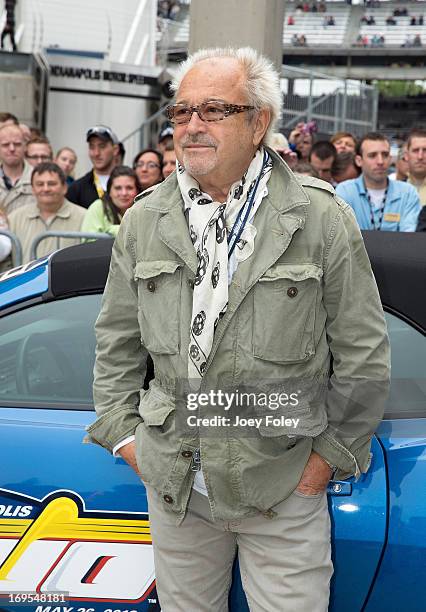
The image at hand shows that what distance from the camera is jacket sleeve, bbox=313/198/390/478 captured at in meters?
2.07

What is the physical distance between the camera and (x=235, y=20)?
19.6ft

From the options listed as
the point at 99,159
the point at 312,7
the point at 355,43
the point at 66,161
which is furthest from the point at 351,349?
the point at 312,7

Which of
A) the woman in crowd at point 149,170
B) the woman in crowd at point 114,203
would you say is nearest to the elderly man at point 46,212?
the woman in crowd at point 114,203

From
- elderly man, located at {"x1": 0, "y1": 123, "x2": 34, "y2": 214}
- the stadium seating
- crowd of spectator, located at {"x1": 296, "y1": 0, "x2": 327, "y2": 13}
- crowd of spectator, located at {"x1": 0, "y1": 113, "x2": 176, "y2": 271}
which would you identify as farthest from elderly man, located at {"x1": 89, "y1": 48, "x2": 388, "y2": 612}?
crowd of spectator, located at {"x1": 296, "y1": 0, "x2": 327, "y2": 13}

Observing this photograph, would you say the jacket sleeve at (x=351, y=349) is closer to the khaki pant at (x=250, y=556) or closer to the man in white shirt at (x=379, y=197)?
the khaki pant at (x=250, y=556)

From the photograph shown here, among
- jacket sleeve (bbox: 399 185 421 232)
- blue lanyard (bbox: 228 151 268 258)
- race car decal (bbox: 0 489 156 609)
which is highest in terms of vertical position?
blue lanyard (bbox: 228 151 268 258)

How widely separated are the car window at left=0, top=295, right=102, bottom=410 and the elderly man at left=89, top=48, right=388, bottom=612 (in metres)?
0.46

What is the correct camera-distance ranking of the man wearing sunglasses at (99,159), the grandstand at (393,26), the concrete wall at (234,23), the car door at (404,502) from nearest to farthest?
the car door at (404,502)
the concrete wall at (234,23)
the man wearing sunglasses at (99,159)
the grandstand at (393,26)

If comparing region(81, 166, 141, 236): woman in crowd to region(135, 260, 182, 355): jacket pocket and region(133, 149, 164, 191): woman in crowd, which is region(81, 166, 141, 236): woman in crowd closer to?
region(133, 149, 164, 191): woman in crowd

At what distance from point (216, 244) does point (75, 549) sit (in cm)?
97

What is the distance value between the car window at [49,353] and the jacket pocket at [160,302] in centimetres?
48

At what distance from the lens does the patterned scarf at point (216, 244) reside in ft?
6.77

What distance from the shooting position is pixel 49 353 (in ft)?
8.73

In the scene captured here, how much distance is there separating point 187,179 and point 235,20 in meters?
4.15
